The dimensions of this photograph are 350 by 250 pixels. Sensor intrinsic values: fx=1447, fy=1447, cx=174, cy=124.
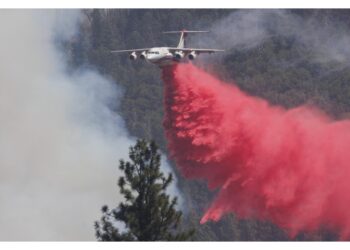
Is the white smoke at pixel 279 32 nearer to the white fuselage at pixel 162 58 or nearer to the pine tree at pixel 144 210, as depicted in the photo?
the white fuselage at pixel 162 58

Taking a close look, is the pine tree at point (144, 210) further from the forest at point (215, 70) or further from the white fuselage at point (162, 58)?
the forest at point (215, 70)

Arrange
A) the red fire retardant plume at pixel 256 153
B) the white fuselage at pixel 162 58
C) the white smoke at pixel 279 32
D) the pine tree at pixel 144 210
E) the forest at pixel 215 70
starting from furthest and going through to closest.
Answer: the forest at pixel 215 70, the white smoke at pixel 279 32, the white fuselage at pixel 162 58, the red fire retardant plume at pixel 256 153, the pine tree at pixel 144 210

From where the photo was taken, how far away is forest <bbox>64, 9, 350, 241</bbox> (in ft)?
508

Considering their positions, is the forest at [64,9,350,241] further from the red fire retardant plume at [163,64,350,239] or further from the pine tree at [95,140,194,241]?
the pine tree at [95,140,194,241]

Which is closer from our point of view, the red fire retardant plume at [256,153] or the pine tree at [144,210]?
the pine tree at [144,210]

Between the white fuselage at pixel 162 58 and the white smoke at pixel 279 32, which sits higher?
the white smoke at pixel 279 32

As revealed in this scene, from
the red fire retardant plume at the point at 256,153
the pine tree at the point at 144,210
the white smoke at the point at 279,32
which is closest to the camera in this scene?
the pine tree at the point at 144,210

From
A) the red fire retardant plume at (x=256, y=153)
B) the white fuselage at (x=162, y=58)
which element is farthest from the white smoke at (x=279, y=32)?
the white fuselage at (x=162, y=58)

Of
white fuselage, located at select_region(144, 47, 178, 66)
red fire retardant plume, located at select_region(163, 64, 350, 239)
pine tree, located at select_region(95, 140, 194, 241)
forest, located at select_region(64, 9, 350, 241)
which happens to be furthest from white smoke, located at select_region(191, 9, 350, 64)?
pine tree, located at select_region(95, 140, 194, 241)

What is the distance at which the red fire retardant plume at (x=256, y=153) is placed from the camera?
9106 centimetres

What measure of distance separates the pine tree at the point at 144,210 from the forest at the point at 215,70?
152ft

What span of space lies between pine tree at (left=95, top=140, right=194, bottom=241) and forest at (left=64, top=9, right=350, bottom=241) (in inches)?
1824

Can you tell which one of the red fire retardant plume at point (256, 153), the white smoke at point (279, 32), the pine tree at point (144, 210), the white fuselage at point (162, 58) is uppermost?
the white smoke at point (279, 32)

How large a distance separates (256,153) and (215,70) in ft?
130
